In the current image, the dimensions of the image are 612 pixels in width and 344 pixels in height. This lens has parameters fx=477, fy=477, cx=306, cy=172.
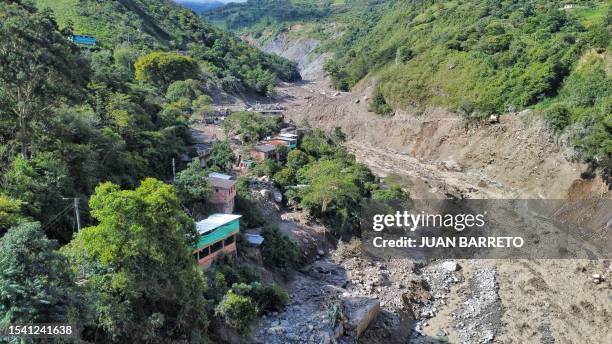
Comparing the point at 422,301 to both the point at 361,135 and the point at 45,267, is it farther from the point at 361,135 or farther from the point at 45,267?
the point at 361,135

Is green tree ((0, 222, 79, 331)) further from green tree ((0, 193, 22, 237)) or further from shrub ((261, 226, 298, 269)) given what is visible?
shrub ((261, 226, 298, 269))

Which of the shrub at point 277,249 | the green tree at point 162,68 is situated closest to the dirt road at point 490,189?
the shrub at point 277,249

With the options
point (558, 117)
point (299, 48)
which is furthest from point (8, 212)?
point (299, 48)

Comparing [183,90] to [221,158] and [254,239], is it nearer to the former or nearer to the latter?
[221,158]

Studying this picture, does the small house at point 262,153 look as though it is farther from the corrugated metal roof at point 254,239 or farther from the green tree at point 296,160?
the corrugated metal roof at point 254,239

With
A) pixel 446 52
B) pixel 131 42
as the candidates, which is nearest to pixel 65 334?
pixel 446 52

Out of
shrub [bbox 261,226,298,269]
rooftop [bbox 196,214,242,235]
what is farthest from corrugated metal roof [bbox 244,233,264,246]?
rooftop [bbox 196,214,242,235]
